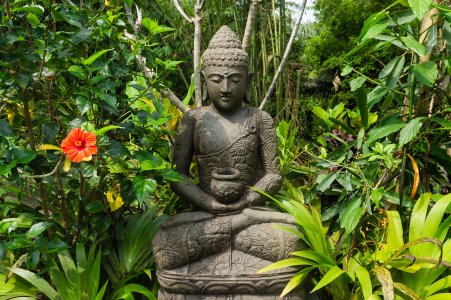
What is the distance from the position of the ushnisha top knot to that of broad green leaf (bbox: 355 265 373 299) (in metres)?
1.34

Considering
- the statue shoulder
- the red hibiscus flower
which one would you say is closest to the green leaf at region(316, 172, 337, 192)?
the statue shoulder

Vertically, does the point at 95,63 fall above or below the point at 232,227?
above

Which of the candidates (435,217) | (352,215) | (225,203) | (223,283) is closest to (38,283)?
A: (223,283)

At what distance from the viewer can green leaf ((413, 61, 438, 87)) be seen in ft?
7.75

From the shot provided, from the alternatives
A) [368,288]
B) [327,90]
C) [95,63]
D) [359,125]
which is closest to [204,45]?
[359,125]

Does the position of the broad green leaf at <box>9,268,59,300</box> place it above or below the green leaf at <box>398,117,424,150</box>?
below

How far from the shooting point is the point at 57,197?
2789 millimetres

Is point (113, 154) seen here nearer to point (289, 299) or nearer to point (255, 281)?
point (255, 281)

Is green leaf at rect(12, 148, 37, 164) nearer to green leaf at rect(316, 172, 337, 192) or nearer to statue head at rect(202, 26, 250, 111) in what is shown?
statue head at rect(202, 26, 250, 111)

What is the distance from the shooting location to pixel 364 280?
234 centimetres

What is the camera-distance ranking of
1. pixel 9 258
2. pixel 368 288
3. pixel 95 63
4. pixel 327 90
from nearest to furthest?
pixel 95 63, pixel 368 288, pixel 9 258, pixel 327 90

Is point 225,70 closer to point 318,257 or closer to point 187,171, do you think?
point 187,171

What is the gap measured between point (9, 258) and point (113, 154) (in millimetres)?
1072

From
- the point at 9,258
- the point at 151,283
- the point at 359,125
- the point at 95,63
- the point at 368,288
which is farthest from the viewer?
the point at 359,125
